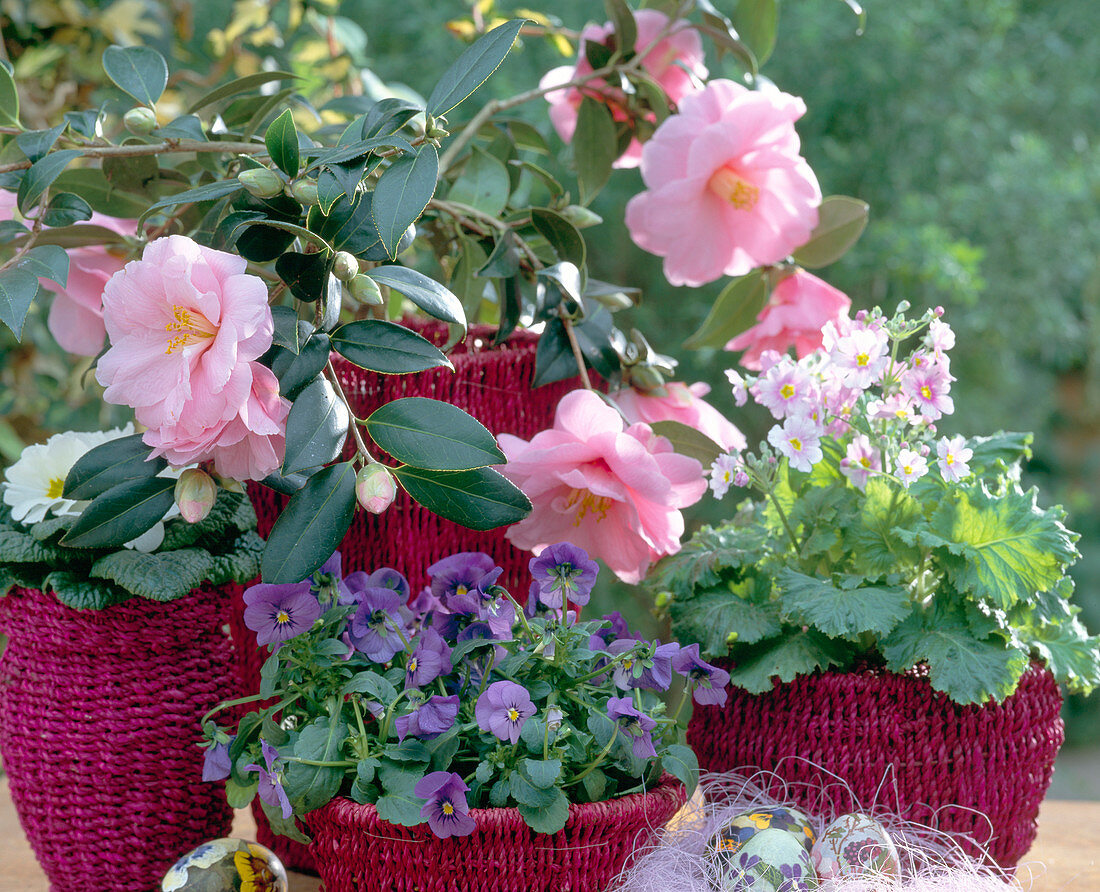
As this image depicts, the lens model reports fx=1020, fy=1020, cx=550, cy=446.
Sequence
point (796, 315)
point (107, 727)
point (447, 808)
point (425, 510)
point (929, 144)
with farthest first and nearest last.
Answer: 1. point (929, 144)
2. point (796, 315)
3. point (425, 510)
4. point (107, 727)
5. point (447, 808)

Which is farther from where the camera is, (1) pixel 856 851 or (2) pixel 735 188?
(2) pixel 735 188

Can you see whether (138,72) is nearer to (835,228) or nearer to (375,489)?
(375,489)

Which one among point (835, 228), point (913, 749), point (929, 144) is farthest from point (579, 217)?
point (929, 144)

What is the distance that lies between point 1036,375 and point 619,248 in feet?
5.00

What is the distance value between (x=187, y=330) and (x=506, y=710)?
0.28m

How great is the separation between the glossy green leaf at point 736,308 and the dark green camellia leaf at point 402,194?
0.36m

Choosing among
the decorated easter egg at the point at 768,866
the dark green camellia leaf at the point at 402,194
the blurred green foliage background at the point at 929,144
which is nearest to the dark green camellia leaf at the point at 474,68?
the dark green camellia leaf at the point at 402,194

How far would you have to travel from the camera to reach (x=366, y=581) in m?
0.66

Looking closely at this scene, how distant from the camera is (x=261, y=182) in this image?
1.90 ft

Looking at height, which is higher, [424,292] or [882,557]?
[424,292]

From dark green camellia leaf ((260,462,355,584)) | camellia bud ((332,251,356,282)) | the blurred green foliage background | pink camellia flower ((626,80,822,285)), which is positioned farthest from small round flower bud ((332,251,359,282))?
the blurred green foliage background

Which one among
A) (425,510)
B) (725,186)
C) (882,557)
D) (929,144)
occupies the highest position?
(725,186)

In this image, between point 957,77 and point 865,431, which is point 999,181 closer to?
point 957,77

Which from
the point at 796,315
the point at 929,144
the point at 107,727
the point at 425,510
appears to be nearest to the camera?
the point at 107,727
